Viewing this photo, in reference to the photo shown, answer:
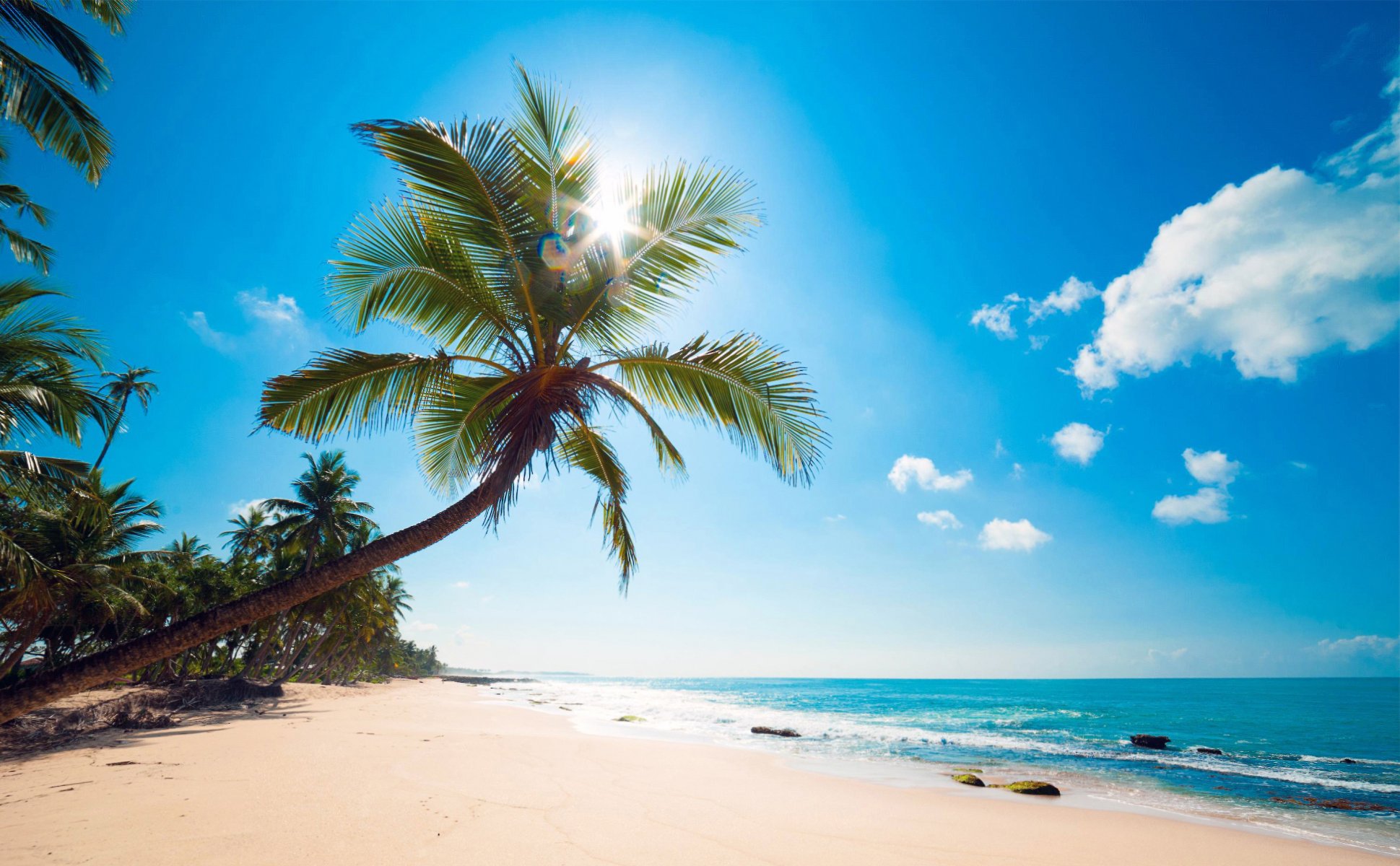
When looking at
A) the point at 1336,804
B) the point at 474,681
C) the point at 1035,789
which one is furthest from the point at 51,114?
the point at 474,681

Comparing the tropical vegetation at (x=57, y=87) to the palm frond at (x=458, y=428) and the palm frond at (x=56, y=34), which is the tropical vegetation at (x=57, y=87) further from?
Answer: the palm frond at (x=458, y=428)

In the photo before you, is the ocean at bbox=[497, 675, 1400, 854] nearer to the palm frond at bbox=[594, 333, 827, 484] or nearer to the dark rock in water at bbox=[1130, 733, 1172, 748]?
the dark rock in water at bbox=[1130, 733, 1172, 748]

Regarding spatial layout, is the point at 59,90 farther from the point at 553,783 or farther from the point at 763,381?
the point at 553,783

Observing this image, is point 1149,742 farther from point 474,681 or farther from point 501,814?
point 474,681

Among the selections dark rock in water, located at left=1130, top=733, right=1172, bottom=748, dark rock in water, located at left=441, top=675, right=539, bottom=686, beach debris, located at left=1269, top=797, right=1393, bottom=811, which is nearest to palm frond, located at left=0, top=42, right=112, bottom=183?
beach debris, located at left=1269, top=797, right=1393, bottom=811

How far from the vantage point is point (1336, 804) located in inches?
469

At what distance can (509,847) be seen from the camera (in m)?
4.90

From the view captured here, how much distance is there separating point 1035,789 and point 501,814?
35.1 feet

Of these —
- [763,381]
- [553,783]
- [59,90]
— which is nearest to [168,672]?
[553,783]

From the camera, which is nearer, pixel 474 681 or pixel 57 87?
pixel 57 87

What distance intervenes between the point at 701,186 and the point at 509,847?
5696mm

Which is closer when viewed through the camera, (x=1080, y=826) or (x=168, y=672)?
(x=1080, y=826)

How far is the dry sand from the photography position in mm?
4750

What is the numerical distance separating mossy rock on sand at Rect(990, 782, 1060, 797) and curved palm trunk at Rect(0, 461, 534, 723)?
1269 cm
